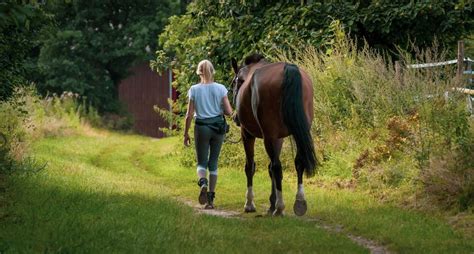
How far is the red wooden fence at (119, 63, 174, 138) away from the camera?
43688 millimetres

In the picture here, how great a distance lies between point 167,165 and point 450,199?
9676mm

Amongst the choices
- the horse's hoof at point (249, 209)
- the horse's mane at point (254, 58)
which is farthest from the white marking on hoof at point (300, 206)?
the horse's mane at point (254, 58)

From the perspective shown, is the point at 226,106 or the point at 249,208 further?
the point at 226,106

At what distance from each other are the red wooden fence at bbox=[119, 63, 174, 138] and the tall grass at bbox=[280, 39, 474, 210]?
87.3ft

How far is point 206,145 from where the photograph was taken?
11.8 metres

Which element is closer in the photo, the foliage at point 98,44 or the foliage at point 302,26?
the foliage at point 302,26

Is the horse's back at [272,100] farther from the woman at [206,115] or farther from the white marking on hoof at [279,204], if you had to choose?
the woman at [206,115]

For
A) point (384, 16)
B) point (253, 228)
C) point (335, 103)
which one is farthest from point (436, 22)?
point (253, 228)

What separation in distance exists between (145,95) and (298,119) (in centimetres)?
3461

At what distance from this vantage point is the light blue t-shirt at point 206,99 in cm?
1167

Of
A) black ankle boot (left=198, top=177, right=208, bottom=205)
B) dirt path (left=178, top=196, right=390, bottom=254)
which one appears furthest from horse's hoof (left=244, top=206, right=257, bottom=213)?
black ankle boot (left=198, top=177, right=208, bottom=205)

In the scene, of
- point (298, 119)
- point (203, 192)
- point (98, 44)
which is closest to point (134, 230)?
point (298, 119)

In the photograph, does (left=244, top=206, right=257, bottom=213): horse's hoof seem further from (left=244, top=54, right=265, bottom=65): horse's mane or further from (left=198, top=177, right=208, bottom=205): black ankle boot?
(left=244, top=54, right=265, bottom=65): horse's mane

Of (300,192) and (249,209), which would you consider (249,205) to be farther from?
(300,192)
